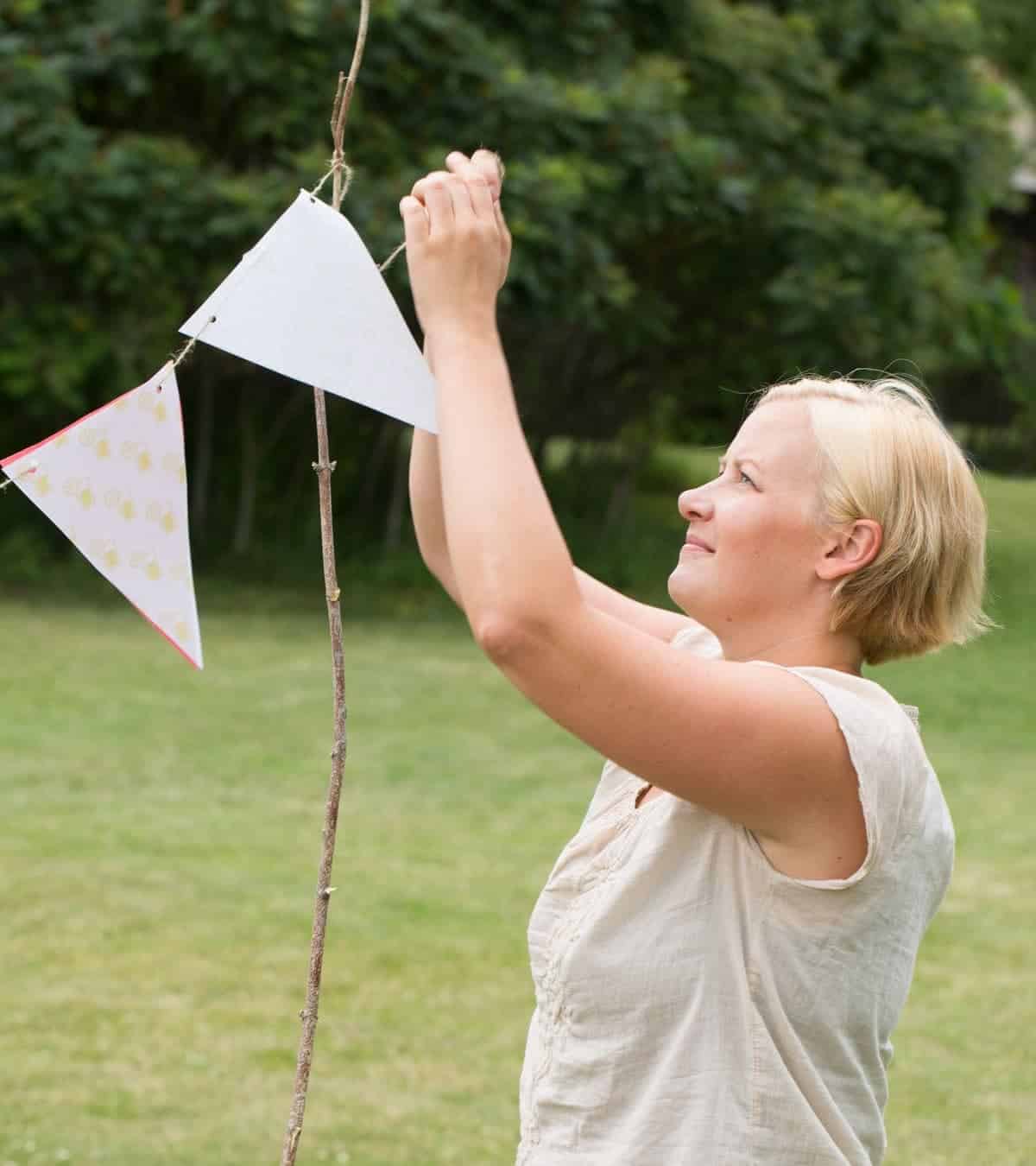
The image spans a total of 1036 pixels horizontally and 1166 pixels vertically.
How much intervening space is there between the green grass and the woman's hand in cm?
315

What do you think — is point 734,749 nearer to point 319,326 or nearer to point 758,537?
point 758,537

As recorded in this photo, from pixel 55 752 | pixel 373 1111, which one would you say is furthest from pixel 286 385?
pixel 373 1111

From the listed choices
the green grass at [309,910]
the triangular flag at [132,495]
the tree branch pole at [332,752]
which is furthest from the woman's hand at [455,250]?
the green grass at [309,910]

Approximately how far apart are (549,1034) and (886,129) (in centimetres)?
1275

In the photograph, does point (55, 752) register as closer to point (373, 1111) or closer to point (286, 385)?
point (373, 1111)

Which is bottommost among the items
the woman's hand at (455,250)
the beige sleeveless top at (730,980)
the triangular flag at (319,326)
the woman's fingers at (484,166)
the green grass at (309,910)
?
the green grass at (309,910)

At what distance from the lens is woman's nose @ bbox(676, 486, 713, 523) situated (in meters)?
1.81

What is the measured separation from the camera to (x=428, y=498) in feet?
6.61

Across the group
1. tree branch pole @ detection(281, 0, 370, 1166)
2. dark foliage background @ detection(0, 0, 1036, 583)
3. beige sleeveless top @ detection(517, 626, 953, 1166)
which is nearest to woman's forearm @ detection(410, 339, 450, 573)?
tree branch pole @ detection(281, 0, 370, 1166)

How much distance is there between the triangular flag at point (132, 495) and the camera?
5.81ft

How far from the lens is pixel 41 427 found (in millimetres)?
13719

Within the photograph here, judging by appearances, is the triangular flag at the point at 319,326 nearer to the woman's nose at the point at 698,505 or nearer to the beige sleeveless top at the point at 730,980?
the woman's nose at the point at 698,505

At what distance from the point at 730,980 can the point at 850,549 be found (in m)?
0.42

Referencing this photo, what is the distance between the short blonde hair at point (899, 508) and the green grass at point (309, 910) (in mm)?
2893
